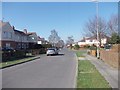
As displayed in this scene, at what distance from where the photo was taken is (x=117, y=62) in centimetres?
1911

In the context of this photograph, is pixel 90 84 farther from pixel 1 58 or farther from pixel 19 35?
pixel 19 35

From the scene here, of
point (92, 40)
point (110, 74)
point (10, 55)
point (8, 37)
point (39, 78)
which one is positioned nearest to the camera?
point (39, 78)

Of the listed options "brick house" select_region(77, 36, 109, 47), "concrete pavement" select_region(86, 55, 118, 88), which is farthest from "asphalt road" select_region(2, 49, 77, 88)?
"brick house" select_region(77, 36, 109, 47)

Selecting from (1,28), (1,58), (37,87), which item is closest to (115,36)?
(1,58)

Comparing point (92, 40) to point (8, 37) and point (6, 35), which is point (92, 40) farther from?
point (6, 35)

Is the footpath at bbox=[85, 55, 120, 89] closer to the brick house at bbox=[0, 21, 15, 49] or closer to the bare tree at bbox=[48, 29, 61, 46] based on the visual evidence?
the brick house at bbox=[0, 21, 15, 49]

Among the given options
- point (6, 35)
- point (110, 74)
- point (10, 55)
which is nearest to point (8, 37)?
point (6, 35)

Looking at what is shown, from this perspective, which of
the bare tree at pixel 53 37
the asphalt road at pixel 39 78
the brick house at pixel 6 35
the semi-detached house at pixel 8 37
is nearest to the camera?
the asphalt road at pixel 39 78

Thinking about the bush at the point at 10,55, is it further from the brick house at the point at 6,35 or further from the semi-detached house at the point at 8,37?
the brick house at the point at 6,35

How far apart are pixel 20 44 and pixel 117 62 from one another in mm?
67674

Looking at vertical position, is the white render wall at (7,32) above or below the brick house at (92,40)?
above

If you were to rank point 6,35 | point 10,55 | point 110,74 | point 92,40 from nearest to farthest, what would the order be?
point 110,74
point 10,55
point 6,35
point 92,40

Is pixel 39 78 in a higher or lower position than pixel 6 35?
lower

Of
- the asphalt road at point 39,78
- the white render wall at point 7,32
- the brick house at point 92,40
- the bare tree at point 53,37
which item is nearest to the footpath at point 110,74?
the asphalt road at point 39,78
